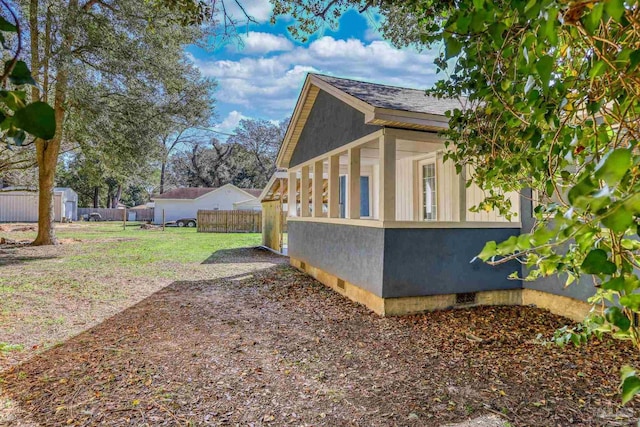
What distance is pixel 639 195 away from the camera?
581mm

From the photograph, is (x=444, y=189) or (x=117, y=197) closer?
(x=444, y=189)

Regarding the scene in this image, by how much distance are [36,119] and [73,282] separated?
8.40 m

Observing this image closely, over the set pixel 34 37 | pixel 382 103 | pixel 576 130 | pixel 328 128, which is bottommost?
pixel 576 130

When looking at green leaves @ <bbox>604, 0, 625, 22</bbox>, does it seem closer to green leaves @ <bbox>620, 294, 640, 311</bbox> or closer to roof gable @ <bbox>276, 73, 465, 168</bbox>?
green leaves @ <bbox>620, 294, 640, 311</bbox>

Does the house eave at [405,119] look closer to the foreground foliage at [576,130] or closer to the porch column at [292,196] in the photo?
the foreground foliage at [576,130]

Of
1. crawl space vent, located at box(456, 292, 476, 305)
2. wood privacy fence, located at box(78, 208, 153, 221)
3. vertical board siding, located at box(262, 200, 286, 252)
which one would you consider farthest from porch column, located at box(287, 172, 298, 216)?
wood privacy fence, located at box(78, 208, 153, 221)

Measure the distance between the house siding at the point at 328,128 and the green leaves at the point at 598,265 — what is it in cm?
486

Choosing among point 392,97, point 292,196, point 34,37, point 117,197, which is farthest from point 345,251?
point 117,197

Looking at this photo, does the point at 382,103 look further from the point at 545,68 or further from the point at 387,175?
the point at 545,68

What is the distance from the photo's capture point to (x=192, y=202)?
106 feet

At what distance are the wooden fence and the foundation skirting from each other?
18392 mm

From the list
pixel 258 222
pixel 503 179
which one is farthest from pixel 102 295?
pixel 258 222

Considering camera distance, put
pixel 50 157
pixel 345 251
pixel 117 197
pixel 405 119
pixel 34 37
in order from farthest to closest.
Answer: pixel 117 197 < pixel 50 157 < pixel 34 37 < pixel 345 251 < pixel 405 119

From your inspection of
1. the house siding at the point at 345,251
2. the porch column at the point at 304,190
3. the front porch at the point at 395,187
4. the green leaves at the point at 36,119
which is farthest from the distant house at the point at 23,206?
the green leaves at the point at 36,119
